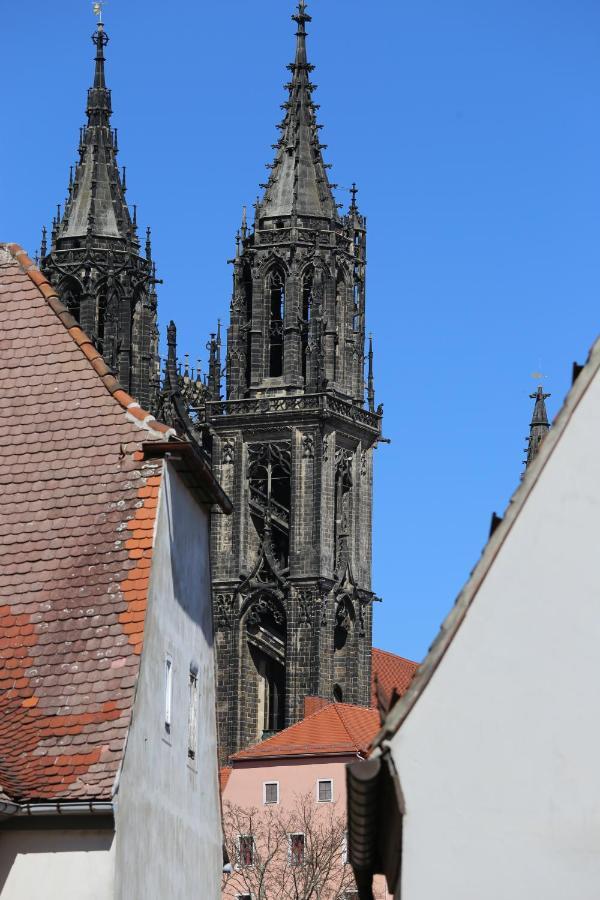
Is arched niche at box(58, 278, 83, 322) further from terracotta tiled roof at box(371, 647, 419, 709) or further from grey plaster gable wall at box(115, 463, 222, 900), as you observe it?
grey plaster gable wall at box(115, 463, 222, 900)

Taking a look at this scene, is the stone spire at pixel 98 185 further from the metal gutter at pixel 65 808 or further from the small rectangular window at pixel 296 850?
the metal gutter at pixel 65 808

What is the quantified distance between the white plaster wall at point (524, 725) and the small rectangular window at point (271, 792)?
2315 inches

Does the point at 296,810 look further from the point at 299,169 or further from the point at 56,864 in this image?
the point at 56,864

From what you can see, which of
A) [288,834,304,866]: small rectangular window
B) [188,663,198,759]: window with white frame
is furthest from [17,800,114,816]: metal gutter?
[288,834,304,866]: small rectangular window

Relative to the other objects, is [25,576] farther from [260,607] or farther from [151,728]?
[260,607]

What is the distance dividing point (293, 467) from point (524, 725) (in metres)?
72.4

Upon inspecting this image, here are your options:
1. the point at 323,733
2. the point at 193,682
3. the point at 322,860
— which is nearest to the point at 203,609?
the point at 193,682

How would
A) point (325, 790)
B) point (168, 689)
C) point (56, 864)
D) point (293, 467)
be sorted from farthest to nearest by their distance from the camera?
point (293, 467), point (325, 790), point (168, 689), point (56, 864)

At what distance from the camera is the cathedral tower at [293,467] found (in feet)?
288

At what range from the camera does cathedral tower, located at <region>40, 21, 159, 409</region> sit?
91625 millimetres

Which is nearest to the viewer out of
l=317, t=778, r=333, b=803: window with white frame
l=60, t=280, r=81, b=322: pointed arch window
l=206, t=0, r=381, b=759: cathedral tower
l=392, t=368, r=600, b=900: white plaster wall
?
l=392, t=368, r=600, b=900: white plaster wall

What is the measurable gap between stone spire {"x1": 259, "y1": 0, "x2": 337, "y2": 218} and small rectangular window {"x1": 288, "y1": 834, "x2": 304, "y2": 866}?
2774 centimetres

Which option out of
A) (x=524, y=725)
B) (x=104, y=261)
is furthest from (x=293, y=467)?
(x=524, y=725)

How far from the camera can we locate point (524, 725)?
16484 millimetres
